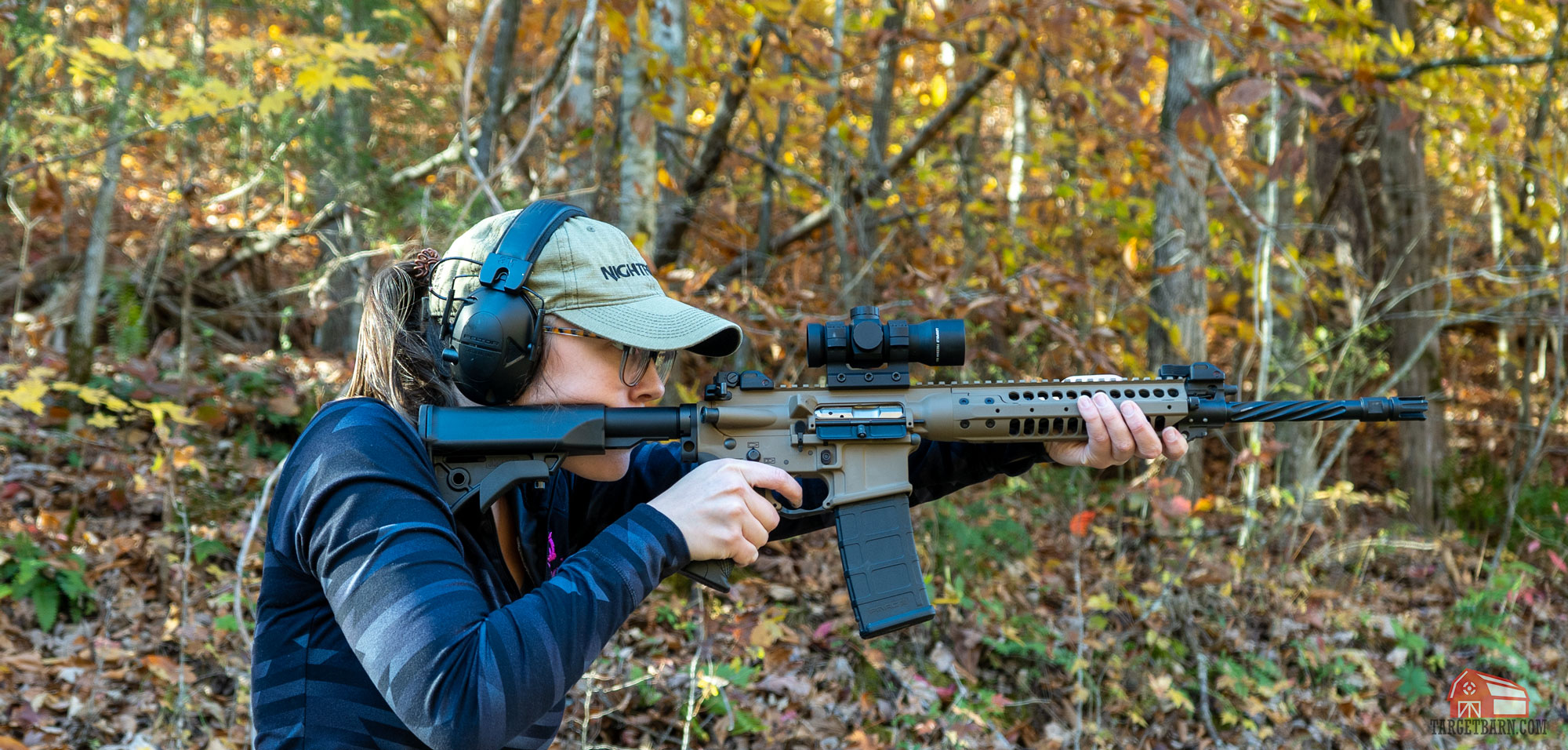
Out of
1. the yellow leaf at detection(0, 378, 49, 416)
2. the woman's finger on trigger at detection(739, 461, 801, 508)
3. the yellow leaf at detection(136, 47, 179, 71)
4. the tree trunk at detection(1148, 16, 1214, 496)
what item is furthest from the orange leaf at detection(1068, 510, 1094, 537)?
the yellow leaf at detection(136, 47, 179, 71)

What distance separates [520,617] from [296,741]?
1.88 feet

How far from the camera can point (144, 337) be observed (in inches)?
305

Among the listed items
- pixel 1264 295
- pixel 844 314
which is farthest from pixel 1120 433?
pixel 1264 295

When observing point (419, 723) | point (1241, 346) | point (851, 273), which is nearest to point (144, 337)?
point (851, 273)

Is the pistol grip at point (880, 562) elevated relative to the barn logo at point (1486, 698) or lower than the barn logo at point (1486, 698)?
elevated

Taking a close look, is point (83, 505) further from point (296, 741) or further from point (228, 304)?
point (296, 741)

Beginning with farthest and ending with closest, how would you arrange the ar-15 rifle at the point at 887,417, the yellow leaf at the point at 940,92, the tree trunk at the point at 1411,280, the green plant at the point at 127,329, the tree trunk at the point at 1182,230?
the tree trunk at the point at 1411,280
the yellow leaf at the point at 940,92
the green plant at the point at 127,329
the tree trunk at the point at 1182,230
the ar-15 rifle at the point at 887,417

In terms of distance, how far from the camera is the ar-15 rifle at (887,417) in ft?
8.39

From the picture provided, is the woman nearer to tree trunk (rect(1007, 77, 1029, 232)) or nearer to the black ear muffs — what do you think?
the black ear muffs

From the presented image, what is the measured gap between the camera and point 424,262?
2318 mm

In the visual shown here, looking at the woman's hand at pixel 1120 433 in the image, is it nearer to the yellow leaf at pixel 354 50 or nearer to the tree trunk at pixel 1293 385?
the yellow leaf at pixel 354 50

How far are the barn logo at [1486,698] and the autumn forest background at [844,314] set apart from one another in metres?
0.13

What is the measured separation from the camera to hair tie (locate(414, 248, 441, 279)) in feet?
7.54

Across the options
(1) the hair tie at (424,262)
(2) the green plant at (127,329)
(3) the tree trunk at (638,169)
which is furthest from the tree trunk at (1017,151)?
(2) the green plant at (127,329)
